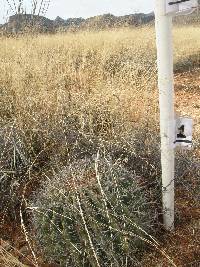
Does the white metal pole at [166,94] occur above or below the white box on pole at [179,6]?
below

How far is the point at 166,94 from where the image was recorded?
2773 millimetres

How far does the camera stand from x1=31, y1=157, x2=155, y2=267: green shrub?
105 inches

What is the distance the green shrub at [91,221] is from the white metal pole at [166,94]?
19 cm

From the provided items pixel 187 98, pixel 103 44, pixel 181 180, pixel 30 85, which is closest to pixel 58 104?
pixel 30 85

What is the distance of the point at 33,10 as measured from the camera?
6023mm

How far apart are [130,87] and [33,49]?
4.66 feet

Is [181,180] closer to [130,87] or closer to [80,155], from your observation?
[80,155]

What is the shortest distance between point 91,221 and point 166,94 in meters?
0.75

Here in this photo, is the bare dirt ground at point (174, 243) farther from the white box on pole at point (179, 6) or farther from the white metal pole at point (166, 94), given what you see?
the white box on pole at point (179, 6)

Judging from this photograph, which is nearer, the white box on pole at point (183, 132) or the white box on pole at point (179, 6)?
the white box on pole at point (179, 6)

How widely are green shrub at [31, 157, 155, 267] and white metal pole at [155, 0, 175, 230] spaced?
0.19 m

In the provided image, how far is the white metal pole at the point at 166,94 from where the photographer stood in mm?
2680

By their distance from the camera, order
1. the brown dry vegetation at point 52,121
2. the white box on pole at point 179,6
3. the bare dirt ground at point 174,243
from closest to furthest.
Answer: the white box on pole at point 179,6
the bare dirt ground at point 174,243
the brown dry vegetation at point 52,121

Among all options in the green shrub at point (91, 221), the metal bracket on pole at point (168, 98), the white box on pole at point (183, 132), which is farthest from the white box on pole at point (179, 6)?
the green shrub at point (91, 221)
